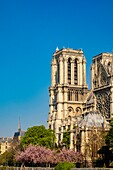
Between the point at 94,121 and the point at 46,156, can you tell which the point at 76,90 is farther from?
the point at 46,156

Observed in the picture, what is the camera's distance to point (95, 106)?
12406 cm

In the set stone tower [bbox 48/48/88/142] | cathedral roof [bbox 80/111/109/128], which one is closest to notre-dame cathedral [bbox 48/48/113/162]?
stone tower [bbox 48/48/88/142]

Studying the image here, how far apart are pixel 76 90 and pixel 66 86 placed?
15.3 ft

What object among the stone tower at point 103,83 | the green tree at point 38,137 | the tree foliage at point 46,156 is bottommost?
the tree foliage at point 46,156

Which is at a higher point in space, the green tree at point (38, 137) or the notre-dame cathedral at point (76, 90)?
the notre-dame cathedral at point (76, 90)

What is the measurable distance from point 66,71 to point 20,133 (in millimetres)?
47692

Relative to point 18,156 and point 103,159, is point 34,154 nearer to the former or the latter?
point 18,156

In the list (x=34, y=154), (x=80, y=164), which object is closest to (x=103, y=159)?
(x=80, y=164)

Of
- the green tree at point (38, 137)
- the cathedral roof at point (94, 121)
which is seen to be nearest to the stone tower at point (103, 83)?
the cathedral roof at point (94, 121)

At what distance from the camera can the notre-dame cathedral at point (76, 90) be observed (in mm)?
118625

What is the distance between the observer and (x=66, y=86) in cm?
13775

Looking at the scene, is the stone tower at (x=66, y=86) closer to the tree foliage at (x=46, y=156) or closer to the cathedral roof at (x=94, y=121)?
the cathedral roof at (x=94, y=121)

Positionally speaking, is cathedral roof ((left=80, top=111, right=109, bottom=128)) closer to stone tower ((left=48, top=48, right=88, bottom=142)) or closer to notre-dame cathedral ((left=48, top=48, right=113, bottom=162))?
notre-dame cathedral ((left=48, top=48, right=113, bottom=162))

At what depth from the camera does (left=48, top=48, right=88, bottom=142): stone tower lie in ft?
445
